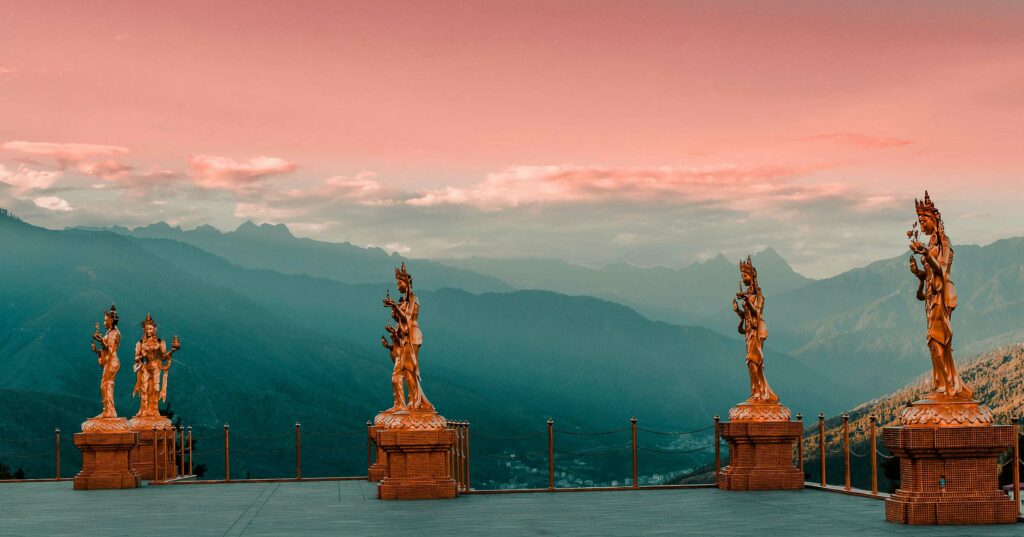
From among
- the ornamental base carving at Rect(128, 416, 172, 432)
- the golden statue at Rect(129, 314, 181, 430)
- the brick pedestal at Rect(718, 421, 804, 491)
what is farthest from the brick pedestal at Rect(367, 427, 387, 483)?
the brick pedestal at Rect(718, 421, 804, 491)

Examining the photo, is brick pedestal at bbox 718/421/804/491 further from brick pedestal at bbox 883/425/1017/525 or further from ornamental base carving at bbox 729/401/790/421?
brick pedestal at bbox 883/425/1017/525

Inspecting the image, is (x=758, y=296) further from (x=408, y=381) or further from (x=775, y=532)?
(x=775, y=532)

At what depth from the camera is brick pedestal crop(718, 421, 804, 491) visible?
1023 inches

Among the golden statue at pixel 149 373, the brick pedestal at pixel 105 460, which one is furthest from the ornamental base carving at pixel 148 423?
the brick pedestal at pixel 105 460

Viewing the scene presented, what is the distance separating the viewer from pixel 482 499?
82.7 ft

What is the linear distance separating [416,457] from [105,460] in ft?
35.2

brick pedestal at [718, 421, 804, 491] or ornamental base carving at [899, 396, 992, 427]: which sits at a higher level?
ornamental base carving at [899, 396, 992, 427]

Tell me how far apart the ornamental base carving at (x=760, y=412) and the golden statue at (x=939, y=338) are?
749cm

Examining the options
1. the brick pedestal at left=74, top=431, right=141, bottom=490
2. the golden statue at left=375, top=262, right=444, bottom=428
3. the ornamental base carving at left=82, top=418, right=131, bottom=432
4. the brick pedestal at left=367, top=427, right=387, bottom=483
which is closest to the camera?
the golden statue at left=375, top=262, right=444, bottom=428

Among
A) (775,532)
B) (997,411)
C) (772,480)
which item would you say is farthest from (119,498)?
(997,411)

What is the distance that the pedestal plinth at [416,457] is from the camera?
25062 mm

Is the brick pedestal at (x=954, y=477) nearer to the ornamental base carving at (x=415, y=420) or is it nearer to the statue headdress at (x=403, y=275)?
the ornamental base carving at (x=415, y=420)

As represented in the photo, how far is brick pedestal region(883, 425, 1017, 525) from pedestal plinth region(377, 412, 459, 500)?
956cm

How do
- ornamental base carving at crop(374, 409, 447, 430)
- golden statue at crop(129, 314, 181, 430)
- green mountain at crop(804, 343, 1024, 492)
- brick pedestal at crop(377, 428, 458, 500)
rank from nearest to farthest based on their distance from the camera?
brick pedestal at crop(377, 428, 458, 500) < ornamental base carving at crop(374, 409, 447, 430) < golden statue at crop(129, 314, 181, 430) < green mountain at crop(804, 343, 1024, 492)
